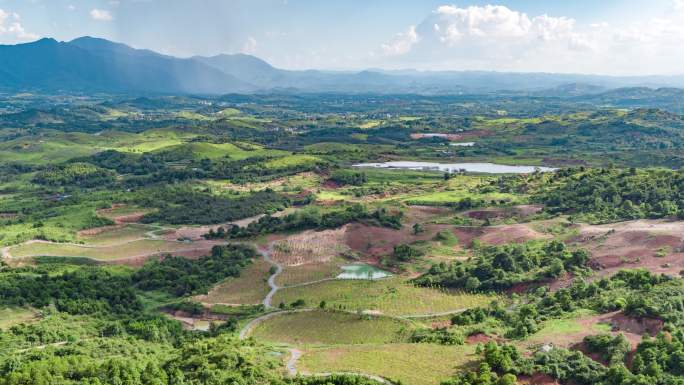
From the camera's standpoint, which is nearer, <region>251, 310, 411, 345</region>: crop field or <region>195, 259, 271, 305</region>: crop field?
<region>251, 310, 411, 345</region>: crop field

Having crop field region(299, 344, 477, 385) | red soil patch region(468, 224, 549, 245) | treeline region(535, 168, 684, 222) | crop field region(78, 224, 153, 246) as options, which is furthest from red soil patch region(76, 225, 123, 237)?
treeline region(535, 168, 684, 222)

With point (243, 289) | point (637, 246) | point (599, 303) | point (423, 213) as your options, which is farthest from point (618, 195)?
point (243, 289)

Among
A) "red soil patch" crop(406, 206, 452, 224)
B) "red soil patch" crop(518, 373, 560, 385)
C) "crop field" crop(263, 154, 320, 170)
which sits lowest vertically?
"red soil patch" crop(406, 206, 452, 224)

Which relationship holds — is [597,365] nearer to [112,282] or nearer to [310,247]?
[310,247]

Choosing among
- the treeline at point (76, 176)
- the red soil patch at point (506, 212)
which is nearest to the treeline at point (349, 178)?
the red soil patch at point (506, 212)

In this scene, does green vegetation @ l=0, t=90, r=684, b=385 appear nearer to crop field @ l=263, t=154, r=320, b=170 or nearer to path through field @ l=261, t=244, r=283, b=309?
path through field @ l=261, t=244, r=283, b=309

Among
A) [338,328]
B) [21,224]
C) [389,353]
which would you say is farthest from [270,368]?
[21,224]
